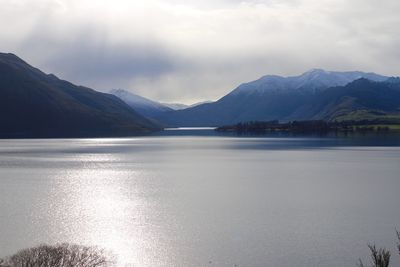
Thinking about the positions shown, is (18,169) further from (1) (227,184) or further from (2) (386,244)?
(2) (386,244)

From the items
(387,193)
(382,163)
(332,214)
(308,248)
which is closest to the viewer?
(308,248)

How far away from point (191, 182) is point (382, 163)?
5193 cm

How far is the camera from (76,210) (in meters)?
57.1

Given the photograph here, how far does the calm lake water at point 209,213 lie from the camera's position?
39375 mm

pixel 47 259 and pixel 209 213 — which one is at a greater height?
Answer: pixel 47 259

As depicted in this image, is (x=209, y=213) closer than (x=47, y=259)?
No

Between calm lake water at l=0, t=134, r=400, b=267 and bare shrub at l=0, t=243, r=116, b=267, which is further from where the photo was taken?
calm lake water at l=0, t=134, r=400, b=267

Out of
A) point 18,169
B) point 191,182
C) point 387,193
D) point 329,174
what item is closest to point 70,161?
point 18,169

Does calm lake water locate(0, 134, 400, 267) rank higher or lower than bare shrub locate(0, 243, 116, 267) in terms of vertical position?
lower

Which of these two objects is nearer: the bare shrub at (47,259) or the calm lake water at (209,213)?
the bare shrub at (47,259)

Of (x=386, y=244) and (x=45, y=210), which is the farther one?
(x=45, y=210)

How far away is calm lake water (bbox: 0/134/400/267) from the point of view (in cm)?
3938

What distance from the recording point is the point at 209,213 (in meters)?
55.0

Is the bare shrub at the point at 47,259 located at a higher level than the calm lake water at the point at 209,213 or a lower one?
higher
